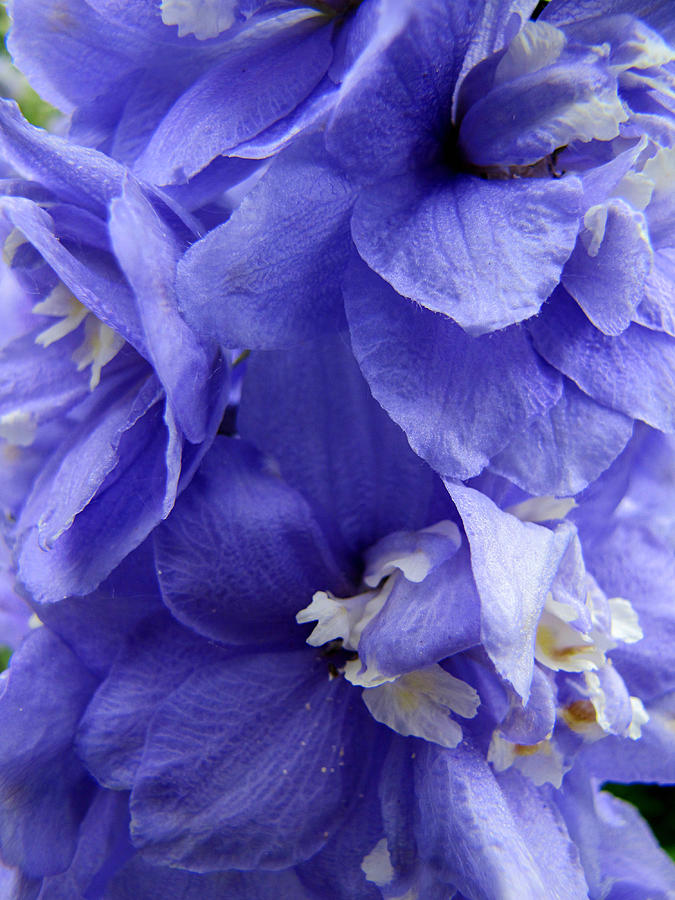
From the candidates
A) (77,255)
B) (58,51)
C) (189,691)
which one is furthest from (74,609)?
(58,51)

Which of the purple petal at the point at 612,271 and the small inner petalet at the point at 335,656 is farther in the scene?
the small inner petalet at the point at 335,656

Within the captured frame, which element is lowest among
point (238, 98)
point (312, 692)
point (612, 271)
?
point (312, 692)

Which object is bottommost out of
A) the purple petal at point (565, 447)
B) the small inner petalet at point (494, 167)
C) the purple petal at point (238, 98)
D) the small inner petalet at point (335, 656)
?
the small inner petalet at point (335, 656)

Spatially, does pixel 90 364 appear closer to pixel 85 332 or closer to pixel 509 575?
pixel 85 332

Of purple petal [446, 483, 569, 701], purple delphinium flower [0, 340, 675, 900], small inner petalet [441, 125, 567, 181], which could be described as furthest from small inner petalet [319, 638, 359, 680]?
small inner petalet [441, 125, 567, 181]

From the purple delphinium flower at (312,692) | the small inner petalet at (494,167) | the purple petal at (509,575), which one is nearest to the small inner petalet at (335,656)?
the purple delphinium flower at (312,692)

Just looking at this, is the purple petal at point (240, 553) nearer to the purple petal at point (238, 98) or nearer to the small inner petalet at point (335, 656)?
the small inner petalet at point (335, 656)

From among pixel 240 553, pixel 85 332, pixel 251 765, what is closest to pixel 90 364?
pixel 85 332

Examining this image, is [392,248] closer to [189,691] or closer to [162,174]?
[162,174]
